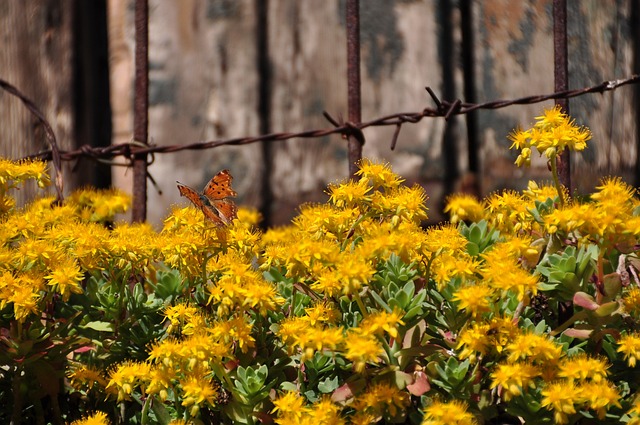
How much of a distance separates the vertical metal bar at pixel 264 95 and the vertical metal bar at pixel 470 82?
721mm

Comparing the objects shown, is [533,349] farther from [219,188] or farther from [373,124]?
[373,124]

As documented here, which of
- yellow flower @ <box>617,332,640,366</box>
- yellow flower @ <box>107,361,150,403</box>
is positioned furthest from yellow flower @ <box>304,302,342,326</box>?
yellow flower @ <box>617,332,640,366</box>

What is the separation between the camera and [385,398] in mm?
1535

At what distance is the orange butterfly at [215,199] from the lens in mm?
1830

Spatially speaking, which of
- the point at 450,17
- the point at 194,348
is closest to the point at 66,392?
the point at 194,348

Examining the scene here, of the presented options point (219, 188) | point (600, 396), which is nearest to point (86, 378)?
point (219, 188)

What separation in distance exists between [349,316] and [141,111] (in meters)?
1.23

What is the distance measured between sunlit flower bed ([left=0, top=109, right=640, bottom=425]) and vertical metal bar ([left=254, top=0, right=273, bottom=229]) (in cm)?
116

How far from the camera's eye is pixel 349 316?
5.67ft

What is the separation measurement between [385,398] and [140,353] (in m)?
0.63

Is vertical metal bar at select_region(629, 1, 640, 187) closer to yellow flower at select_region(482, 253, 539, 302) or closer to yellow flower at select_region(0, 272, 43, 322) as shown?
yellow flower at select_region(482, 253, 539, 302)

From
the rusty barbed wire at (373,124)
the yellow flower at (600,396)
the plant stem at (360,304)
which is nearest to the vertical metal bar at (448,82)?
the rusty barbed wire at (373,124)

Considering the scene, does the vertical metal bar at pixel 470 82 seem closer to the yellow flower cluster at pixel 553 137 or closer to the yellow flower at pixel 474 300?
the yellow flower cluster at pixel 553 137

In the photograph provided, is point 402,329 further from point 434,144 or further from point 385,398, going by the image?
point 434,144
